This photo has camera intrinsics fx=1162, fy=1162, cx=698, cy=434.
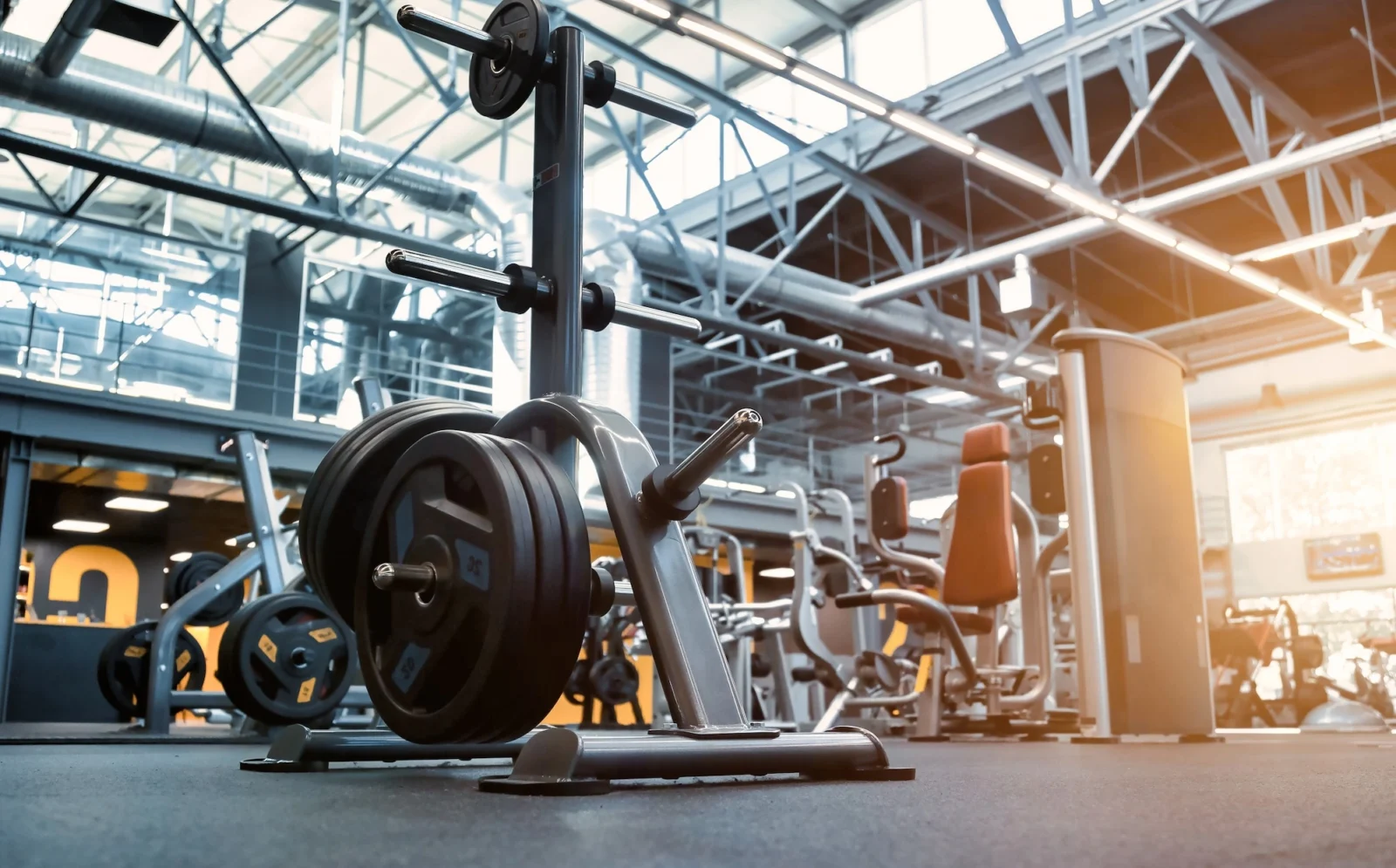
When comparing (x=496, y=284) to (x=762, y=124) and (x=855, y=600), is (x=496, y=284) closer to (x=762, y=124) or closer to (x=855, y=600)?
(x=855, y=600)

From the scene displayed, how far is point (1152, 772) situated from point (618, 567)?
451cm

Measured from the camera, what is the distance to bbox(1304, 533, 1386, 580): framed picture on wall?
10.3 meters

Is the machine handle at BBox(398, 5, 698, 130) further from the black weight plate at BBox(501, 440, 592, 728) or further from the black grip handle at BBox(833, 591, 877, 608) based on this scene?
the black grip handle at BBox(833, 591, 877, 608)

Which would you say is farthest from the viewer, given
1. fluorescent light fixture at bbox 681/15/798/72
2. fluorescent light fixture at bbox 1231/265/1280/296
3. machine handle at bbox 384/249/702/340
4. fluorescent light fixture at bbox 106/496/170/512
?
fluorescent light fixture at bbox 106/496/170/512

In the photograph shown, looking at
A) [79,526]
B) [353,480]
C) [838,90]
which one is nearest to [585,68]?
[353,480]

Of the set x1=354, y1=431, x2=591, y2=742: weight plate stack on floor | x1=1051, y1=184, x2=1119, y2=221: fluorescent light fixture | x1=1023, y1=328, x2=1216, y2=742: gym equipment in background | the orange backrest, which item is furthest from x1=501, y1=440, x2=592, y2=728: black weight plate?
x1=1051, y1=184, x2=1119, y2=221: fluorescent light fixture

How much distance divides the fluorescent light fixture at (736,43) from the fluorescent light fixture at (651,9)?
0.04 m

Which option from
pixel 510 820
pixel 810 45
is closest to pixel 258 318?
pixel 810 45

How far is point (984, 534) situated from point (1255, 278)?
4515mm

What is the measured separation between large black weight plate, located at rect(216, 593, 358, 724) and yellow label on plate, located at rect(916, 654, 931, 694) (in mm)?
2116

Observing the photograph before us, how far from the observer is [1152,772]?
1.88m

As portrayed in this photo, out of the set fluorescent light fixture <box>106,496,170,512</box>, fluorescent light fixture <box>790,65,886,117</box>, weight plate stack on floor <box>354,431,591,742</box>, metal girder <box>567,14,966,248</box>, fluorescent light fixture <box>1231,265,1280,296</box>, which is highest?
metal girder <box>567,14,966,248</box>

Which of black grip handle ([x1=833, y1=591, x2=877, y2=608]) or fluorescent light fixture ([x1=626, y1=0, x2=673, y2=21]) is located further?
fluorescent light fixture ([x1=626, y1=0, x2=673, y2=21])

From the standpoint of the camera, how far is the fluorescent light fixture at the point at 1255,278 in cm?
755
